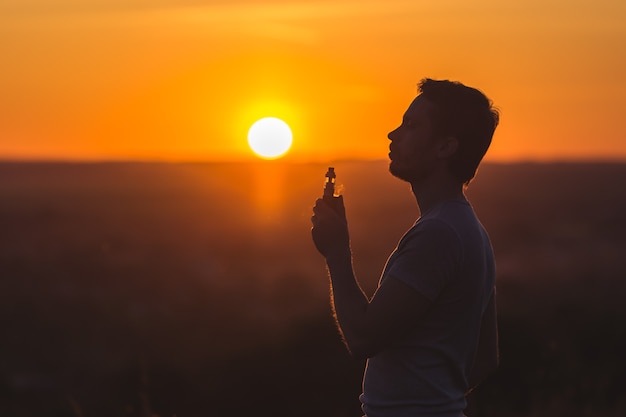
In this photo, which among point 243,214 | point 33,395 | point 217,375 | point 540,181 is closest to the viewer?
point 217,375

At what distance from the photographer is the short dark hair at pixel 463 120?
146 inches

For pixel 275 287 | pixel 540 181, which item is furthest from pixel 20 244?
pixel 540 181

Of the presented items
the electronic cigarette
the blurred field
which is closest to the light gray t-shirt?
the electronic cigarette

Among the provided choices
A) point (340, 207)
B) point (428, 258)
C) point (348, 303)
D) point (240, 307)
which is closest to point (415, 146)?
point (340, 207)

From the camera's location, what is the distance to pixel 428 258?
3479 millimetres

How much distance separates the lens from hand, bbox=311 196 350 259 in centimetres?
364

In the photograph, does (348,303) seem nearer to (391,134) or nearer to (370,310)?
(370,310)

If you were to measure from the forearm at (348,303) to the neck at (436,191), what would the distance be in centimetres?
33

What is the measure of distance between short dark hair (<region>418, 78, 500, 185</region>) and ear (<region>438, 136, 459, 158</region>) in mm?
12

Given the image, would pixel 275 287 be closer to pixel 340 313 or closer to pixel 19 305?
pixel 19 305

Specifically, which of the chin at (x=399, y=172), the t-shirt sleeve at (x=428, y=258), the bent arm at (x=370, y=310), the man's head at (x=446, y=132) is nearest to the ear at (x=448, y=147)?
the man's head at (x=446, y=132)

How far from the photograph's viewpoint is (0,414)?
1611 cm

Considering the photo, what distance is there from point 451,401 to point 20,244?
4873 cm

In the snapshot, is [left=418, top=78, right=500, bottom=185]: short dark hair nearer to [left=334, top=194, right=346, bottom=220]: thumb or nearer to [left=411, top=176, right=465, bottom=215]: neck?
[left=411, top=176, right=465, bottom=215]: neck
